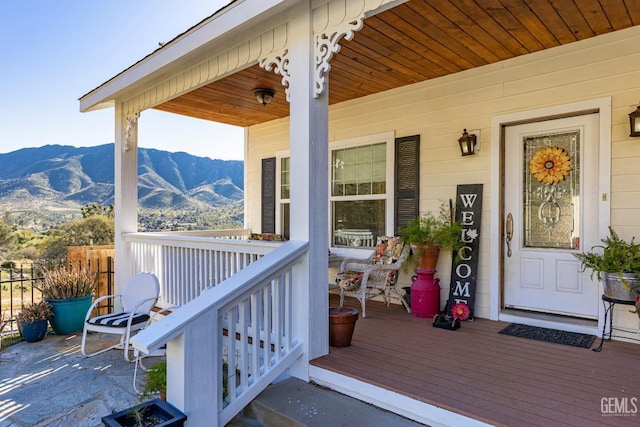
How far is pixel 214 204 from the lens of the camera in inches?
590

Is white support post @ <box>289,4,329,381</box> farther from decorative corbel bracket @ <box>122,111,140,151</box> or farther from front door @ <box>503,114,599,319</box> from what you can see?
decorative corbel bracket @ <box>122,111,140,151</box>

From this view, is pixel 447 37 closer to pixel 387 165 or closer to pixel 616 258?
pixel 387 165

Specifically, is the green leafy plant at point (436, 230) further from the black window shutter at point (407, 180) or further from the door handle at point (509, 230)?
the door handle at point (509, 230)

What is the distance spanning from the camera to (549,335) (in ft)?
11.0

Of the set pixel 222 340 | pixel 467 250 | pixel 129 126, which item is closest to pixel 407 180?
pixel 467 250

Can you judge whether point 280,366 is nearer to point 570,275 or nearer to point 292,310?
point 292,310

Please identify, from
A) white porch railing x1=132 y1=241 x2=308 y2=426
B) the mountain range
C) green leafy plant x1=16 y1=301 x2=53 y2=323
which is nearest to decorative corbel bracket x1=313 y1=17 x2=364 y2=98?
white porch railing x1=132 y1=241 x2=308 y2=426

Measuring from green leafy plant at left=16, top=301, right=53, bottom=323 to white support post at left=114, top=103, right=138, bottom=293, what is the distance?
86 centimetres

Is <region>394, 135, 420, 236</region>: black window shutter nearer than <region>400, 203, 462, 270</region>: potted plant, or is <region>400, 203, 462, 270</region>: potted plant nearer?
<region>400, 203, 462, 270</region>: potted plant

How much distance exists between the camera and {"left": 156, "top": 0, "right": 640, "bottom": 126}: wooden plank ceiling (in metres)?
2.84

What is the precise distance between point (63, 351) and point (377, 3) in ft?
13.8

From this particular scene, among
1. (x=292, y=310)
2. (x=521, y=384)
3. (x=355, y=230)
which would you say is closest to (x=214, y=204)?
(x=355, y=230)

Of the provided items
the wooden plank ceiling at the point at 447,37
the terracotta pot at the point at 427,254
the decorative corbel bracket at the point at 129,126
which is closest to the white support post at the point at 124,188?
the decorative corbel bracket at the point at 129,126

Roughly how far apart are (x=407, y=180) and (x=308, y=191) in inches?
87.1
